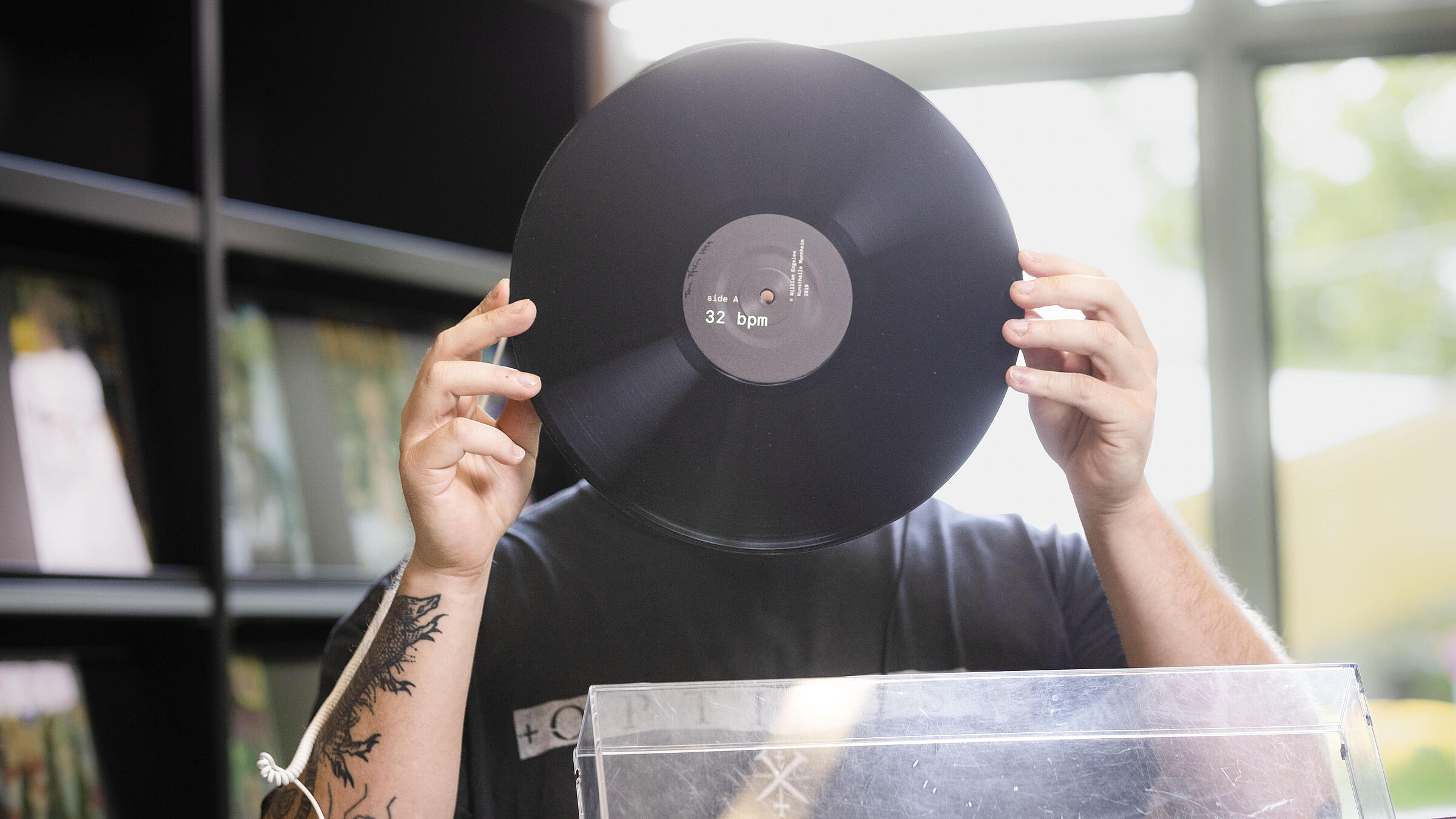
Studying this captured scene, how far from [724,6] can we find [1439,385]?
158cm

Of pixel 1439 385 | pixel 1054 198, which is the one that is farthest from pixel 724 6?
pixel 1439 385

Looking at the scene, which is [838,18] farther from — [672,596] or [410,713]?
[410,713]

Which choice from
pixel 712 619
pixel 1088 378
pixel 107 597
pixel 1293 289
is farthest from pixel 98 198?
pixel 1293 289

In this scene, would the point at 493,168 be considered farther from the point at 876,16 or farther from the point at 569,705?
the point at 569,705

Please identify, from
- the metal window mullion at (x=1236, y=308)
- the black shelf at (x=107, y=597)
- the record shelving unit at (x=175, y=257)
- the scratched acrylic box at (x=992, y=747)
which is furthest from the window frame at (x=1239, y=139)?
the scratched acrylic box at (x=992, y=747)

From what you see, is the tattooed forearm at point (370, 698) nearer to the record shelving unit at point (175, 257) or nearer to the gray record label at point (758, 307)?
the gray record label at point (758, 307)

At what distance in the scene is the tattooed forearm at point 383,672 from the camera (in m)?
0.84

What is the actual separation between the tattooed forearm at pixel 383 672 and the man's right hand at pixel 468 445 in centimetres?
4

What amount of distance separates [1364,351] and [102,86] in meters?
2.17

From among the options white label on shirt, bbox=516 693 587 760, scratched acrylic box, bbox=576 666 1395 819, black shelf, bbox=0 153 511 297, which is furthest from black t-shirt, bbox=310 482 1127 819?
black shelf, bbox=0 153 511 297

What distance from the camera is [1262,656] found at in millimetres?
869

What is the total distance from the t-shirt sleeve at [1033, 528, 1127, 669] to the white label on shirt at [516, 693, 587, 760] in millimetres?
515

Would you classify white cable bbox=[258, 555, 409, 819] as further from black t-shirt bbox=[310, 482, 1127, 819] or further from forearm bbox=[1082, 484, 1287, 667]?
forearm bbox=[1082, 484, 1287, 667]

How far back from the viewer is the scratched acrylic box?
20.3 inches
